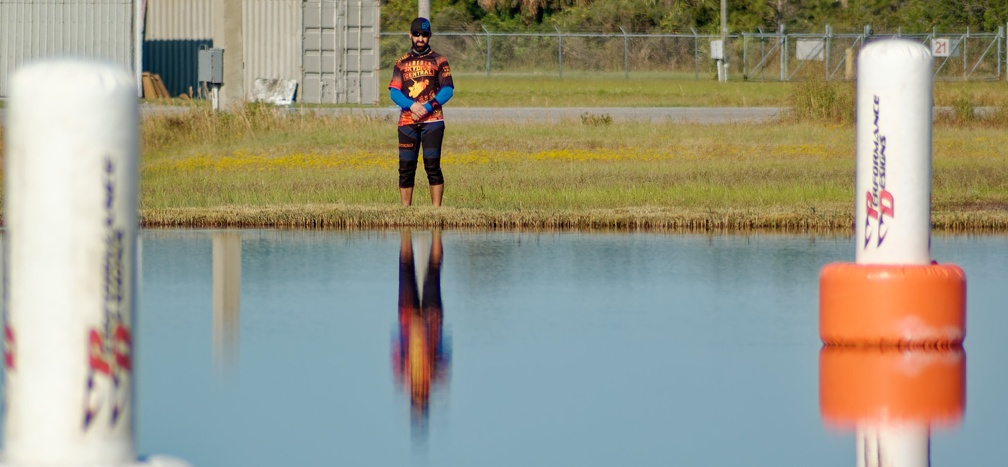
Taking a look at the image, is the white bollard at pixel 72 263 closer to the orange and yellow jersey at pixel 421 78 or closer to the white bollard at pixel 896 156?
the white bollard at pixel 896 156

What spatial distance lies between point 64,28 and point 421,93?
77.3 feet

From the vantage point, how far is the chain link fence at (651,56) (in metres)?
49.7

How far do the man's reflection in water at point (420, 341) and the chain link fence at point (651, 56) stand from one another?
38652 mm

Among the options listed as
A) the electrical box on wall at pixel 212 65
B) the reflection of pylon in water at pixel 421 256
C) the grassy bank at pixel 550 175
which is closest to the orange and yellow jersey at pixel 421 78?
the grassy bank at pixel 550 175

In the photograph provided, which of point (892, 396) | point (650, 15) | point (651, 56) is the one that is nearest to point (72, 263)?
point (892, 396)

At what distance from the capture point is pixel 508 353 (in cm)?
782

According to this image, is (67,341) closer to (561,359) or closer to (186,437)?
(186,437)

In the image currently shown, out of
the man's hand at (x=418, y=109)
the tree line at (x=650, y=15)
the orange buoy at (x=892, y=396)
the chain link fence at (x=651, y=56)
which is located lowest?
the orange buoy at (x=892, y=396)

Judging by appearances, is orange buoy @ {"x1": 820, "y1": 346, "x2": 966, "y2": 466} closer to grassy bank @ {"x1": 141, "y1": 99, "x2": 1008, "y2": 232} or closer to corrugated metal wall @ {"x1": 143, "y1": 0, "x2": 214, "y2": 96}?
grassy bank @ {"x1": 141, "y1": 99, "x2": 1008, "y2": 232}

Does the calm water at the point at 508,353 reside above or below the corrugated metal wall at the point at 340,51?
below

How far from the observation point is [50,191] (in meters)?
4.04

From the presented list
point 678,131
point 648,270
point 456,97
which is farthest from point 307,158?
point 456,97

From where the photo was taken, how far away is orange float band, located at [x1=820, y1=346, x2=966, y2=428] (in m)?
6.43

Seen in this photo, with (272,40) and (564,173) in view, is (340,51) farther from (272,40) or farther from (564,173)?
(564,173)
